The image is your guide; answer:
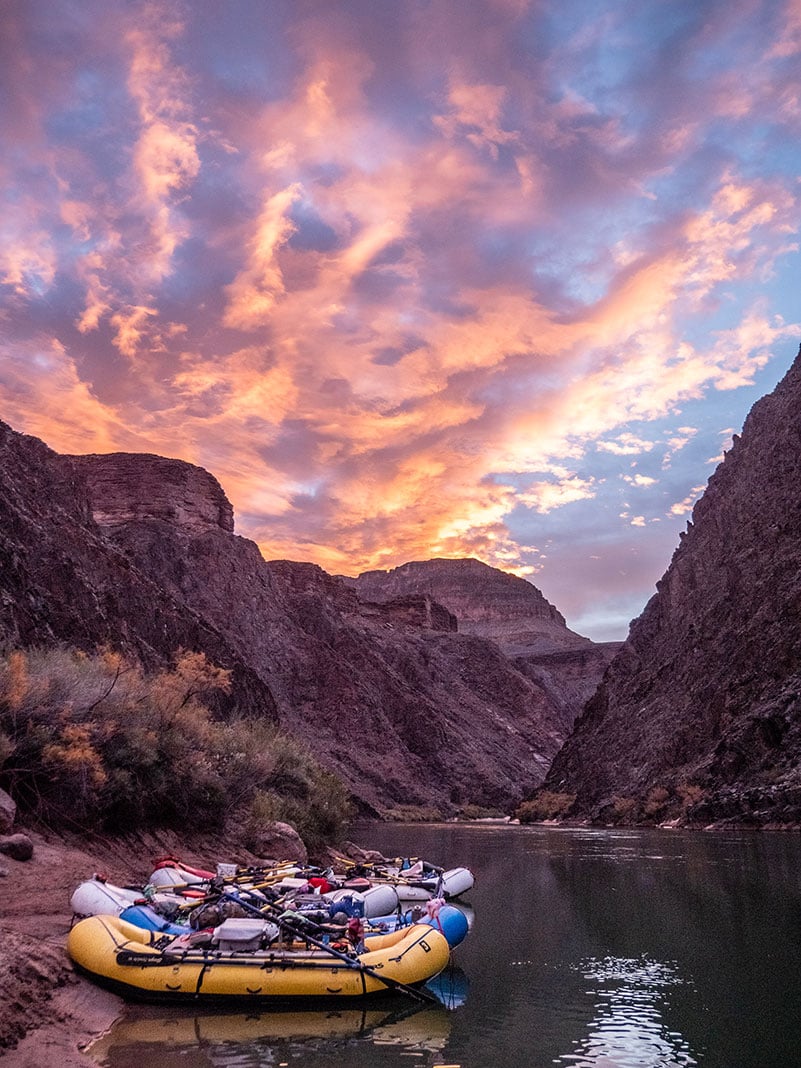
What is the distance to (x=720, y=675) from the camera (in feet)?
192

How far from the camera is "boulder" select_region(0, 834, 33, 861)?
1534 cm

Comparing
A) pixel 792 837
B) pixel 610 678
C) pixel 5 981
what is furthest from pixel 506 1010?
pixel 610 678

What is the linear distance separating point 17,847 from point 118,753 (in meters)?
5.70

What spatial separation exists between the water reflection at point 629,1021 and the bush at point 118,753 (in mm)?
12286

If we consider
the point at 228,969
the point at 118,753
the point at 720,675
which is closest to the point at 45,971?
the point at 228,969

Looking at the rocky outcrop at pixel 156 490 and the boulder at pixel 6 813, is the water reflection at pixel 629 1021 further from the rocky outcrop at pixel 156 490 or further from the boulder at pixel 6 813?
the rocky outcrop at pixel 156 490

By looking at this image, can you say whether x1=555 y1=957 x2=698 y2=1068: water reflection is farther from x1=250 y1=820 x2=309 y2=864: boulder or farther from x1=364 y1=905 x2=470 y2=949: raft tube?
x1=250 y1=820 x2=309 y2=864: boulder

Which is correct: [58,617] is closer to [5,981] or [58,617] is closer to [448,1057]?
[5,981]

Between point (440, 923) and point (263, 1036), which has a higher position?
point (440, 923)

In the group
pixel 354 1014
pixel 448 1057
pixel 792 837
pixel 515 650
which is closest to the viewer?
pixel 448 1057

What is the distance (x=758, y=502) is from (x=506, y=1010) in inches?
2392

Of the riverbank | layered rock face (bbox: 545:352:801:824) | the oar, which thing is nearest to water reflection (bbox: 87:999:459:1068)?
the oar

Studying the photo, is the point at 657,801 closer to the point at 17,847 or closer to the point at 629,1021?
the point at 629,1021

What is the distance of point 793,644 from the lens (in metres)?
50.2
